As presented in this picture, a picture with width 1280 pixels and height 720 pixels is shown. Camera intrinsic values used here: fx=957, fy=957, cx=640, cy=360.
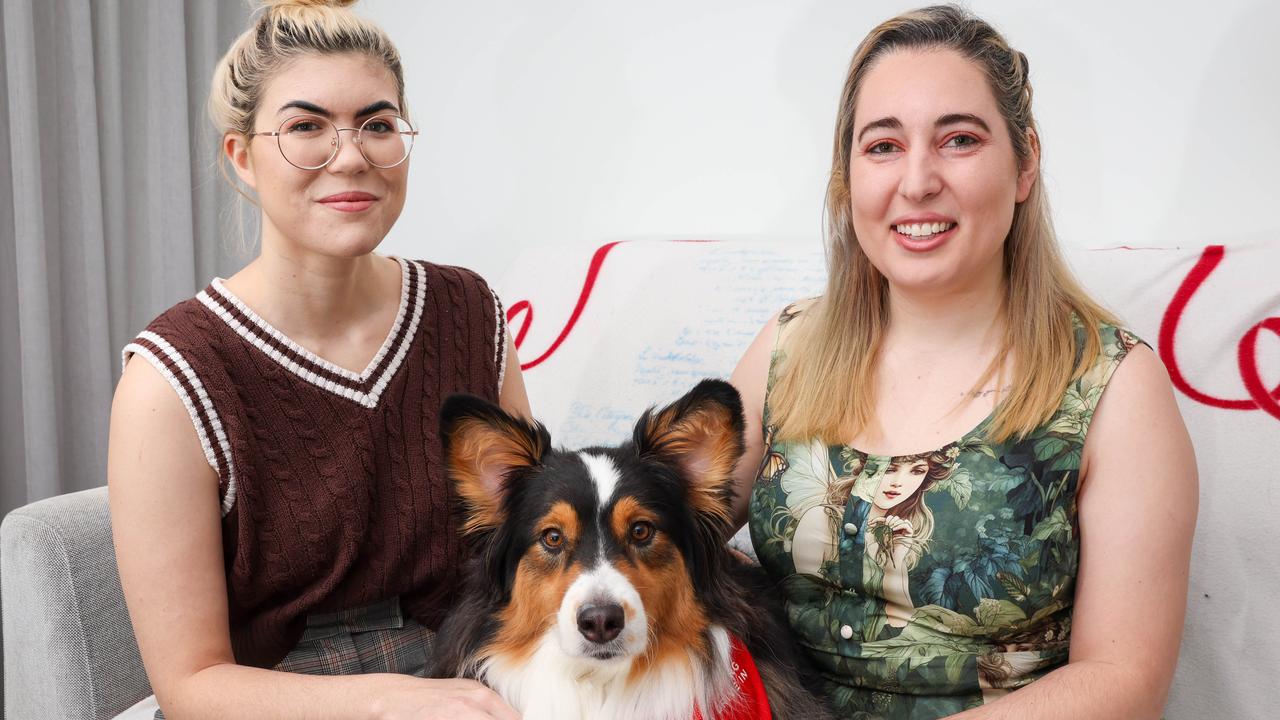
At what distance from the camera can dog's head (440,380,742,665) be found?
4.62 ft

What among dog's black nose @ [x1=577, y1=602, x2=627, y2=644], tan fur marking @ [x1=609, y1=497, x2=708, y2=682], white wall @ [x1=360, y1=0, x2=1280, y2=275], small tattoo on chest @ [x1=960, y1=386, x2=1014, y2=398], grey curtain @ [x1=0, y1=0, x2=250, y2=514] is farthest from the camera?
→ grey curtain @ [x1=0, y1=0, x2=250, y2=514]

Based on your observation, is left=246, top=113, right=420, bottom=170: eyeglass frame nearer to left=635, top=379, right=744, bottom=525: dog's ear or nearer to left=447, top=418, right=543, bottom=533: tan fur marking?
left=447, top=418, right=543, bottom=533: tan fur marking

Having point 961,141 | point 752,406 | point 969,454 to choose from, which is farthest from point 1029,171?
point 752,406

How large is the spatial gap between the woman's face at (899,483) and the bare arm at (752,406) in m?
0.29

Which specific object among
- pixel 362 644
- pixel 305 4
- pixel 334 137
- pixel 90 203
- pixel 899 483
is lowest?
pixel 362 644

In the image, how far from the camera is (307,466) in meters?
1.63

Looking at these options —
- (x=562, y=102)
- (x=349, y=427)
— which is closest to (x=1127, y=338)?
(x=349, y=427)

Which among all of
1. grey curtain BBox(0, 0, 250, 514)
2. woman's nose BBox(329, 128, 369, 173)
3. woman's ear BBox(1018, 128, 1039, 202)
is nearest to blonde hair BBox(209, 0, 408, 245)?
woman's nose BBox(329, 128, 369, 173)

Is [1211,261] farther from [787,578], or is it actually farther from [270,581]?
[270,581]

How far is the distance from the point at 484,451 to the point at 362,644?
0.49m

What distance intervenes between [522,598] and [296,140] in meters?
0.83

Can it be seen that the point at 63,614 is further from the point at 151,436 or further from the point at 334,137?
the point at 334,137

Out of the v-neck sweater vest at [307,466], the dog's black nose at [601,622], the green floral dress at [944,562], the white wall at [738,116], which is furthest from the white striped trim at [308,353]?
the white wall at [738,116]

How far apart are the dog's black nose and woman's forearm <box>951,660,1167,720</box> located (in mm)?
501
